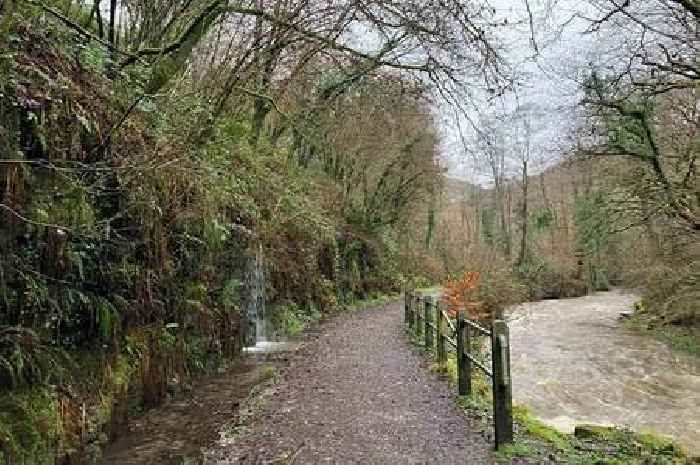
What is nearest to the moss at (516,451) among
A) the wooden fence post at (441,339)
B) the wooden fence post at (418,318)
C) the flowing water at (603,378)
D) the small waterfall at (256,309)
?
the wooden fence post at (441,339)

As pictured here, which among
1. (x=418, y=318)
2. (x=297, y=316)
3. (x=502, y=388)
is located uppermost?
(x=502, y=388)

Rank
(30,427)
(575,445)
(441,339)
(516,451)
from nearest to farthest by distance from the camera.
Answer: (30,427) < (516,451) < (575,445) < (441,339)

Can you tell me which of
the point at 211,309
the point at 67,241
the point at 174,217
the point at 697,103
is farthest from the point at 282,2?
the point at 697,103

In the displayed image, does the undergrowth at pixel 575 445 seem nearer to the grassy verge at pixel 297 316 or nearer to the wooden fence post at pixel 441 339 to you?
the wooden fence post at pixel 441 339

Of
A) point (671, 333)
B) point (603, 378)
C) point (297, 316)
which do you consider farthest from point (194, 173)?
point (671, 333)

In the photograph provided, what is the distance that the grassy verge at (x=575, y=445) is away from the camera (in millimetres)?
5346

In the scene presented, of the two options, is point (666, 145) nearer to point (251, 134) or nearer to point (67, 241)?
point (251, 134)

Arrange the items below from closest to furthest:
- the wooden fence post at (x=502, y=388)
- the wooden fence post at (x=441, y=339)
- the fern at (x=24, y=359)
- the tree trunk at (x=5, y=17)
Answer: the tree trunk at (x=5, y=17)
the fern at (x=24, y=359)
the wooden fence post at (x=502, y=388)
the wooden fence post at (x=441, y=339)

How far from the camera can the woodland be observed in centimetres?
513

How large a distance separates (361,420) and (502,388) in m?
1.82

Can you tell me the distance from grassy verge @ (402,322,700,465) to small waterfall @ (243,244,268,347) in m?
6.05

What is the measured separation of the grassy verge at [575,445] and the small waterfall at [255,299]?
238 inches

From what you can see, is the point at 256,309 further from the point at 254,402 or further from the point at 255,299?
the point at 254,402

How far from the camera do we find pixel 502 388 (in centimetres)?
552
